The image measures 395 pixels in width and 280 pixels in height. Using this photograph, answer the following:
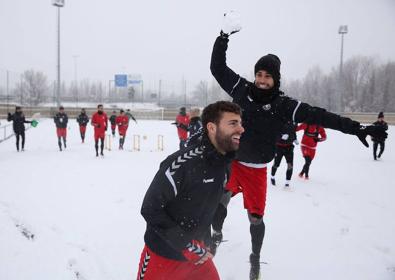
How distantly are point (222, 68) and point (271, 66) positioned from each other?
0.54 meters

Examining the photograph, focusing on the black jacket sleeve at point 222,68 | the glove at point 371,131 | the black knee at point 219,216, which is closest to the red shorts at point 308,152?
the black knee at point 219,216

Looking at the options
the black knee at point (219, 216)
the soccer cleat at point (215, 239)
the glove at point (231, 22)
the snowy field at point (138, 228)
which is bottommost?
the snowy field at point (138, 228)

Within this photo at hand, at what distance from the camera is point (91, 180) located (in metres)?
8.41

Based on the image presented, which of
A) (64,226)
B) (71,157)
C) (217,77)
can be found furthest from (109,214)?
(71,157)

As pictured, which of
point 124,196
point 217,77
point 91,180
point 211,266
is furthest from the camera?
point 91,180

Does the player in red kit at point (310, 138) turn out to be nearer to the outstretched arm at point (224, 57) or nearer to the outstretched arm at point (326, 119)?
the outstretched arm at point (224, 57)

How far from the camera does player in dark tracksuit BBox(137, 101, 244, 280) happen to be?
2285mm

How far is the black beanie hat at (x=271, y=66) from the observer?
3.33 metres

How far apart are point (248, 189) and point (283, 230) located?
193 centimetres

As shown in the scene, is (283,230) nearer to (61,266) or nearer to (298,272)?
(298,272)

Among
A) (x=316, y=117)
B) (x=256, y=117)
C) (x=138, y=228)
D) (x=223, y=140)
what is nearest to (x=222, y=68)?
(x=256, y=117)

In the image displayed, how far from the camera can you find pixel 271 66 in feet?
10.9

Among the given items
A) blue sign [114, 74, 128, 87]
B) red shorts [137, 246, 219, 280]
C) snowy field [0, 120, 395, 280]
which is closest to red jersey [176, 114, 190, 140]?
snowy field [0, 120, 395, 280]

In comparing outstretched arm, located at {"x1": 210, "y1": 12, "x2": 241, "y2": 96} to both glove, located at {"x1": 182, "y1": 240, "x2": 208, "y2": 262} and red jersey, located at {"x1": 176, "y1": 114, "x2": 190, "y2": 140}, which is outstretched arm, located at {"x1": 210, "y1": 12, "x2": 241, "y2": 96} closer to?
glove, located at {"x1": 182, "y1": 240, "x2": 208, "y2": 262}
